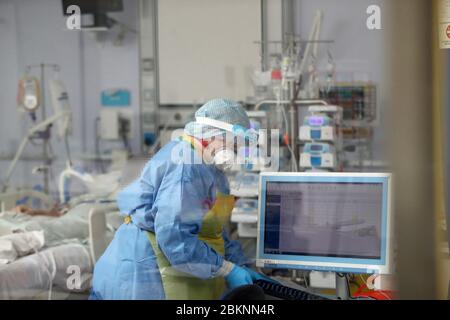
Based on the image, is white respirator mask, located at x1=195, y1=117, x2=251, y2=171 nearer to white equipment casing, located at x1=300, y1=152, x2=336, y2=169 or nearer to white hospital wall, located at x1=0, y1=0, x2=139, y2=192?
white equipment casing, located at x1=300, y1=152, x2=336, y2=169

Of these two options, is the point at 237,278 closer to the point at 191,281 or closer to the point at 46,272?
the point at 191,281

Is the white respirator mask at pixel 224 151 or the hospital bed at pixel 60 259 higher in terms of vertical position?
the white respirator mask at pixel 224 151

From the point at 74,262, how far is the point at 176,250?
70cm

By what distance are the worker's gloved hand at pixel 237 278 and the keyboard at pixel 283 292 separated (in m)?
0.03

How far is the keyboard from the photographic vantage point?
1928 mm

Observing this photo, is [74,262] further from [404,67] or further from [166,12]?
[404,67]

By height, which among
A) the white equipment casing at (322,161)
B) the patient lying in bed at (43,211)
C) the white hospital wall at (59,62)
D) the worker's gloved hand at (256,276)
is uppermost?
the white hospital wall at (59,62)

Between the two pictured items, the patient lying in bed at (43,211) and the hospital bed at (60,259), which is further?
the patient lying in bed at (43,211)

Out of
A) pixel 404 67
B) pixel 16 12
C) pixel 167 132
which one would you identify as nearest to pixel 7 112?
pixel 16 12

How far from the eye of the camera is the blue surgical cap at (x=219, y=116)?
2.01 metres

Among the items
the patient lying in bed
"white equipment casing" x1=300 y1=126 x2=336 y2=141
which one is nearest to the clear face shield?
"white equipment casing" x1=300 y1=126 x2=336 y2=141

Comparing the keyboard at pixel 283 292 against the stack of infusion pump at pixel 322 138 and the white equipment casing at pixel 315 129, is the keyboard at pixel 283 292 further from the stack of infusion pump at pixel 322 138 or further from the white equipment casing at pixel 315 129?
the white equipment casing at pixel 315 129

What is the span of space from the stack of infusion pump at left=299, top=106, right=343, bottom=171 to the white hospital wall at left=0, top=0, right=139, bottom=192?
3.00 feet

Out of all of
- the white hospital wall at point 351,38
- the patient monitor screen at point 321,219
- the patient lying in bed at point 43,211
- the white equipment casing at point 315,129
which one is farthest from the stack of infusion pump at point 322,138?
the patient lying in bed at point 43,211
